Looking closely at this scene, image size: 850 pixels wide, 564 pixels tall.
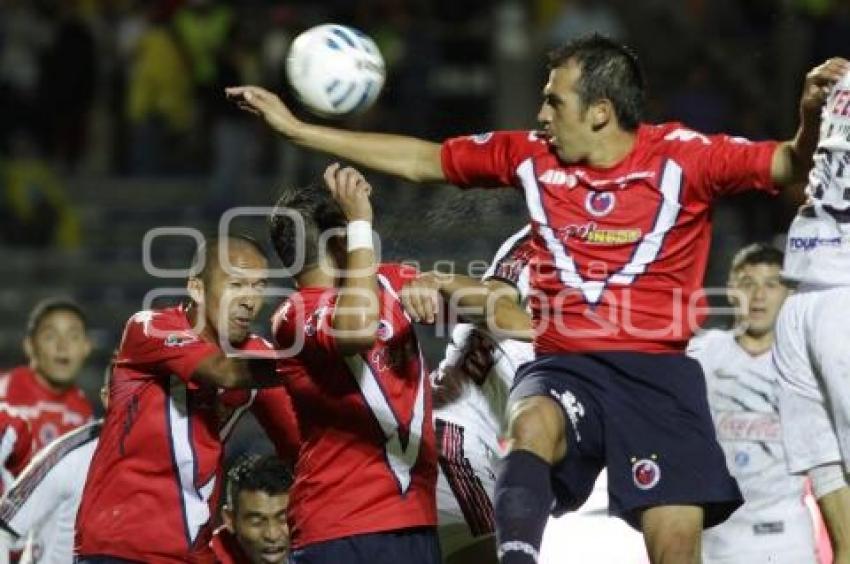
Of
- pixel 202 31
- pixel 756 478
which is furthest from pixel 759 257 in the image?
pixel 202 31

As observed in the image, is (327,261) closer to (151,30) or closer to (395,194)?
(395,194)

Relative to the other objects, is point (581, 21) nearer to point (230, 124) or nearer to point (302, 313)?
point (230, 124)

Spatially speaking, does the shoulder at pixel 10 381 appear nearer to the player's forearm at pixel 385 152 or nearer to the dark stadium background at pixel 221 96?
the player's forearm at pixel 385 152

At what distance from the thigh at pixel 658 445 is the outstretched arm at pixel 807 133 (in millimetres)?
729

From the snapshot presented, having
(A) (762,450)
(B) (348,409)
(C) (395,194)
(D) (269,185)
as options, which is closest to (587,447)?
(B) (348,409)

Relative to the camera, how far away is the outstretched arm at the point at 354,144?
21.1 ft

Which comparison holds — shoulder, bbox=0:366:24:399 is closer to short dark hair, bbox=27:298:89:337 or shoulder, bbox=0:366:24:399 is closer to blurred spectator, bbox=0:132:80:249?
short dark hair, bbox=27:298:89:337

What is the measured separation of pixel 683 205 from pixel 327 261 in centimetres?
118

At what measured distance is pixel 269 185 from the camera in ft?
52.1

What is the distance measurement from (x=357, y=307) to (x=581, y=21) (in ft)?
33.7

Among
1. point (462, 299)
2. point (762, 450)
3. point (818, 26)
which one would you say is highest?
point (818, 26)

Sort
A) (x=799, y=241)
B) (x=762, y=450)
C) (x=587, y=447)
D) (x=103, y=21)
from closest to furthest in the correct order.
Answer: (x=587, y=447)
(x=799, y=241)
(x=762, y=450)
(x=103, y=21)

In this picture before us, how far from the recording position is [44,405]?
30.5 feet

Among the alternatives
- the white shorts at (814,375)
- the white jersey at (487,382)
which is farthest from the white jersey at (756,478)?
the white shorts at (814,375)
